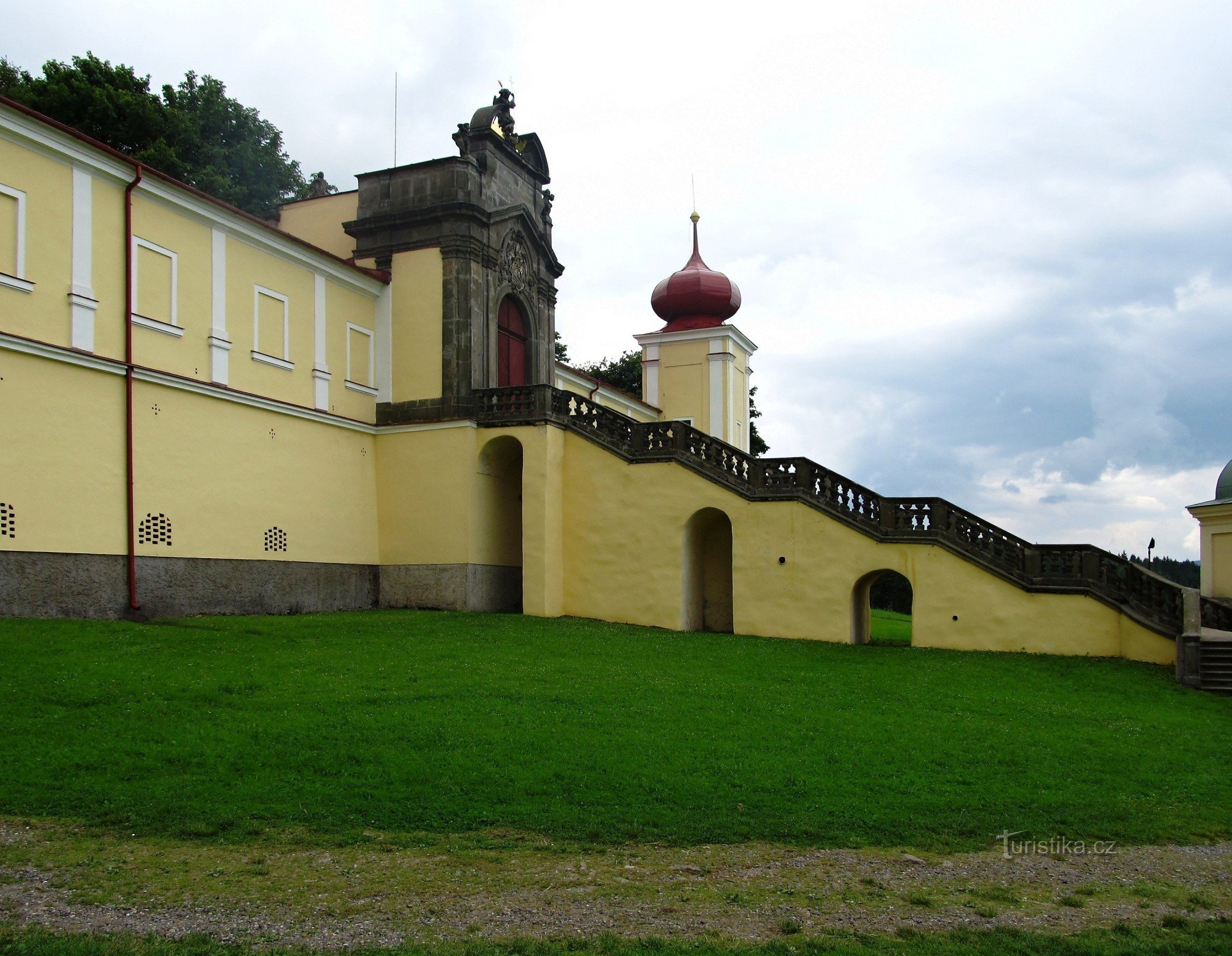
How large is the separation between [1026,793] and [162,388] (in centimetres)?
1698

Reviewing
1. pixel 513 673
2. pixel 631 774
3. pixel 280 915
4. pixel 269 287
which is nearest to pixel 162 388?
pixel 269 287

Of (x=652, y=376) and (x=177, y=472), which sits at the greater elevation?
(x=652, y=376)

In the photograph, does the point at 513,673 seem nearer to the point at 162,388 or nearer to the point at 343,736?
the point at 343,736

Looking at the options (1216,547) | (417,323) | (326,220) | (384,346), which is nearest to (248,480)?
(384,346)

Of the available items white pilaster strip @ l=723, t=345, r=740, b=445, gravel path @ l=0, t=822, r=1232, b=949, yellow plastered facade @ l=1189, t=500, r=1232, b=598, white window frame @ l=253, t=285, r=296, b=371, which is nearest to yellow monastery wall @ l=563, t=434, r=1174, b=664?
yellow plastered facade @ l=1189, t=500, r=1232, b=598

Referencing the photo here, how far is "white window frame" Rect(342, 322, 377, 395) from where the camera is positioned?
2570 cm

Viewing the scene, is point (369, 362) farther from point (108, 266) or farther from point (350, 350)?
point (108, 266)

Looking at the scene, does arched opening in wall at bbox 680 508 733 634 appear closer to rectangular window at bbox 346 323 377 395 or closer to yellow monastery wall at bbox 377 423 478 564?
yellow monastery wall at bbox 377 423 478 564

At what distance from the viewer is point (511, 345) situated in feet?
94.4

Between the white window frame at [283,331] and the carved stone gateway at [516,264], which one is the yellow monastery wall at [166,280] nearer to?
the white window frame at [283,331]

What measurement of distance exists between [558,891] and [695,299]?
41104mm

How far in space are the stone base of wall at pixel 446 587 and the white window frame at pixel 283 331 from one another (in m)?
5.90

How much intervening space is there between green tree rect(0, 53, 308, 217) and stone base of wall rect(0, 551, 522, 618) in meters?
13.9

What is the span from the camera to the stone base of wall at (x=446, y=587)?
2522cm
